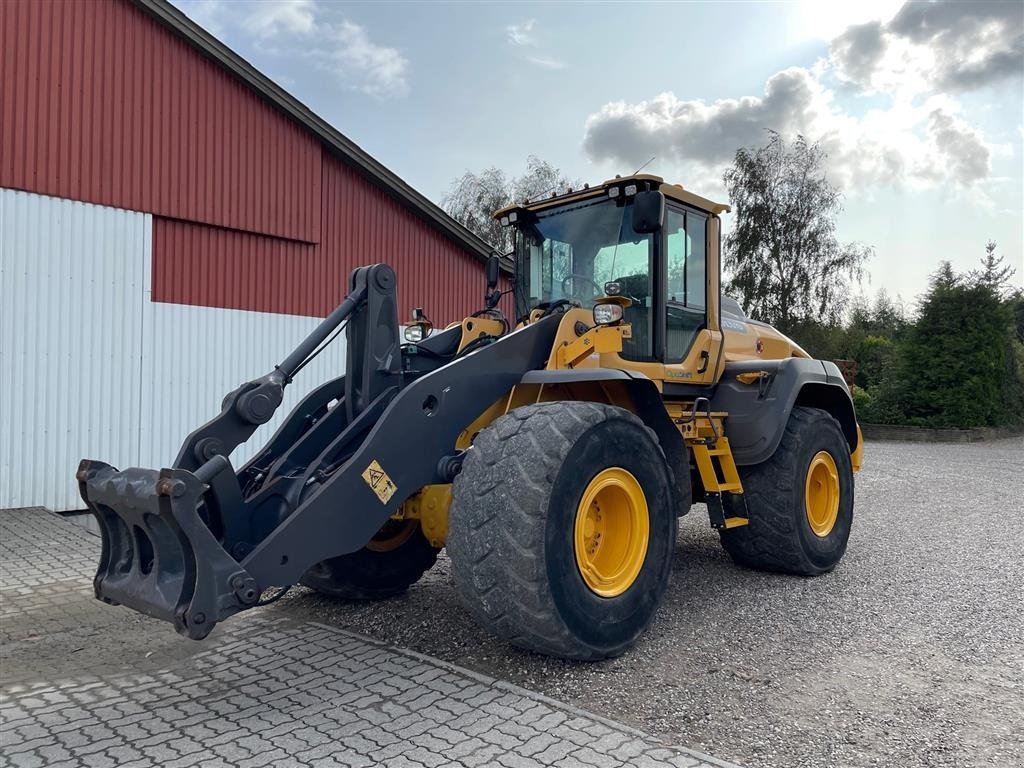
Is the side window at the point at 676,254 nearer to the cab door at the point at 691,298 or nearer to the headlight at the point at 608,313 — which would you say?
the cab door at the point at 691,298

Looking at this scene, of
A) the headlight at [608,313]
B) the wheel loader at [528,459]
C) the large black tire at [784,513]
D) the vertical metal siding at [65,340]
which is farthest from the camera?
the vertical metal siding at [65,340]

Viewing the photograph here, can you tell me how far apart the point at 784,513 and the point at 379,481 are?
10.8 ft

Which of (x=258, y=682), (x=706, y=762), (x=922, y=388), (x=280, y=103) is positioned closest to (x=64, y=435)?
(x=280, y=103)

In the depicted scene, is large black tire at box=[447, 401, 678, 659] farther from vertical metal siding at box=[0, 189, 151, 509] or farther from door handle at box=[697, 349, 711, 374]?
vertical metal siding at box=[0, 189, 151, 509]

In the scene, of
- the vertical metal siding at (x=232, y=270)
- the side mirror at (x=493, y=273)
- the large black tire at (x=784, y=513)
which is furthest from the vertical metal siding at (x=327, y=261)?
the large black tire at (x=784, y=513)

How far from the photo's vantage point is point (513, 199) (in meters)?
29.7

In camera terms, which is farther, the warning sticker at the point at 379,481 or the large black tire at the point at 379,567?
the large black tire at the point at 379,567

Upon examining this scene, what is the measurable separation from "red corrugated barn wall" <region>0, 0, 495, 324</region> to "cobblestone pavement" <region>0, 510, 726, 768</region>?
578 cm

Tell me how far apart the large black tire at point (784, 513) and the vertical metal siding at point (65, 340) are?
703 centimetres

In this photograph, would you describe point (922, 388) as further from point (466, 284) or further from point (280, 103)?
point (280, 103)

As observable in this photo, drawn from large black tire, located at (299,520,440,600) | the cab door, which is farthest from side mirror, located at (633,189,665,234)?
large black tire, located at (299,520,440,600)

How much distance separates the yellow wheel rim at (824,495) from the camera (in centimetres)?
641

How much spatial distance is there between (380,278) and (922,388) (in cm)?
2007

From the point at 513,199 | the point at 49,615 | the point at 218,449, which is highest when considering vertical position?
the point at 513,199
